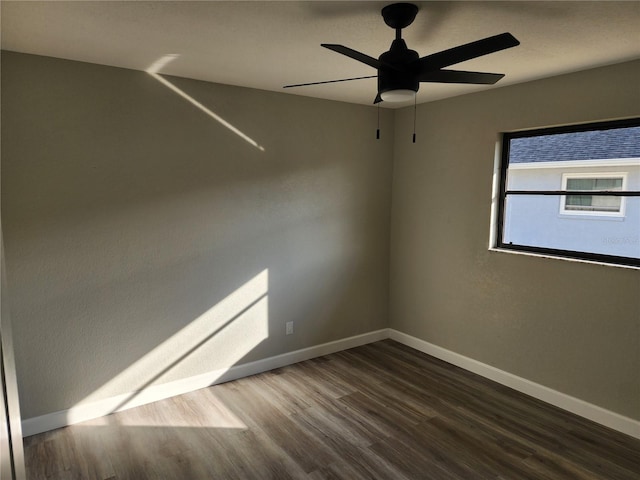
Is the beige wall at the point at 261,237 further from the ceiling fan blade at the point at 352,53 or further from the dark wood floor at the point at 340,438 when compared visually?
the ceiling fan blade at the point at 352,53

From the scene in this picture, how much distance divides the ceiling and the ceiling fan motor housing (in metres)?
0.21

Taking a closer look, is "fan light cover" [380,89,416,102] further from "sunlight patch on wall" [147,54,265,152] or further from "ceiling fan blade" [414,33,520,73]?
"sunlight patch on wall" [147,54,265,152]

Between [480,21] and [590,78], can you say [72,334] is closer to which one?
[480,21]

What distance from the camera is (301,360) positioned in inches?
158

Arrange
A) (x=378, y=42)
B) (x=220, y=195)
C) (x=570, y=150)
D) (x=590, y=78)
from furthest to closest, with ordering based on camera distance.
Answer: (x=220, y=195) → (x=570, y=150) → (x=590, y=78) → (x=378, y=42)

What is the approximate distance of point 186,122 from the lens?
125 inches

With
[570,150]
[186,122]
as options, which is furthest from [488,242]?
[186,122]

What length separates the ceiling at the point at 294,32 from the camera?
6.36 feet

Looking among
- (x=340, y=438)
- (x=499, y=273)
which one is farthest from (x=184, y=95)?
(x=499, y=273)

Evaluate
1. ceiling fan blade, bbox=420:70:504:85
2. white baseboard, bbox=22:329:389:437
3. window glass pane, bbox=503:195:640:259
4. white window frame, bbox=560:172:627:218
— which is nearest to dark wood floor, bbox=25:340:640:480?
white baseboard, bbox=22:329:389:437

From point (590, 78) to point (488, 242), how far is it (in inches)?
56.0

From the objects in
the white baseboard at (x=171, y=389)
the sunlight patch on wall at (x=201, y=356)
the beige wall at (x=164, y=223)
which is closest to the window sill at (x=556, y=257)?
the beige wall at (x=164, y=223)

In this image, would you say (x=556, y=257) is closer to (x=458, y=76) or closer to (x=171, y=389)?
(x=458, y=76)

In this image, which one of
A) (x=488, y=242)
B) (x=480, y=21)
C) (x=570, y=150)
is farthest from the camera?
(x=488, y=242)
